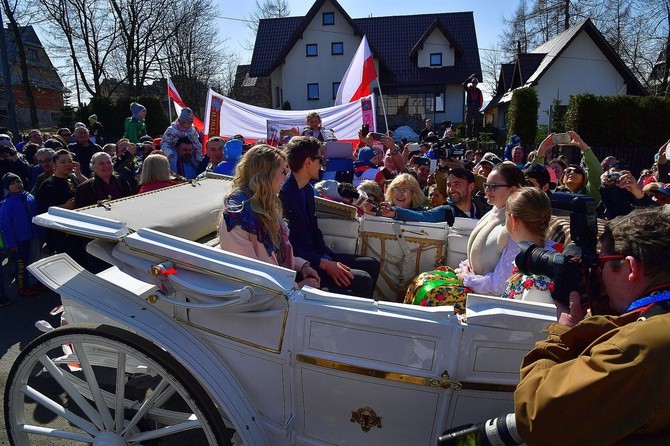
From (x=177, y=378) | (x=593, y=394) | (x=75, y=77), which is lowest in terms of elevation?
(x=177, y=378)

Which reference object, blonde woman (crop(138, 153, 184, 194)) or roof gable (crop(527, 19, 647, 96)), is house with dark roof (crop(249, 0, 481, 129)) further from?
blonde woman (crop(138, 153, 184, 194))


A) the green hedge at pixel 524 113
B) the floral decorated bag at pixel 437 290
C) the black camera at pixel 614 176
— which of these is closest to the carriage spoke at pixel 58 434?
the floral decorated bag at pixel 437 290

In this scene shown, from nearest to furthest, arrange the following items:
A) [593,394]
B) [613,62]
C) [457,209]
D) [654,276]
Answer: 1. [593,394]
2. [654,276]
3. [457,209]
4. [613,62]

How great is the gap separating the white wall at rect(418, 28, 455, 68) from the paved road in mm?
29538

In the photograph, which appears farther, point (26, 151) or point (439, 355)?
point (26, 151)

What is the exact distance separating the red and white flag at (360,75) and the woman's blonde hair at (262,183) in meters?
8.10

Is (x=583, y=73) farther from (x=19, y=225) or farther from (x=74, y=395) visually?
(x=74, y=395)

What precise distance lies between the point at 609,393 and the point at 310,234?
2.28 m

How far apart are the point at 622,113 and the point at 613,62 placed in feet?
44.6

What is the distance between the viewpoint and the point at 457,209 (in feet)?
13.2

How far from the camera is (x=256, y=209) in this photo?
2.52 m

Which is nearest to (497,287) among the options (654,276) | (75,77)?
(654,276)

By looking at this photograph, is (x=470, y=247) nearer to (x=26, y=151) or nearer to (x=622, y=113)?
(x=26, y=151)

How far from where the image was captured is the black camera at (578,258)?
1.35 meters
